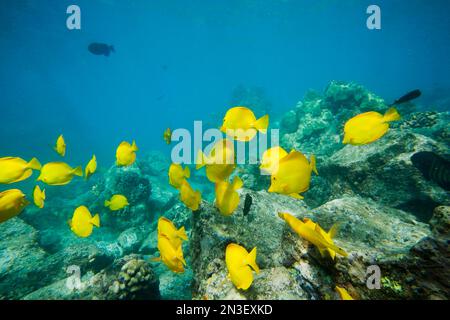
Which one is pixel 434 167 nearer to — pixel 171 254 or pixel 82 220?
pixel 171 254

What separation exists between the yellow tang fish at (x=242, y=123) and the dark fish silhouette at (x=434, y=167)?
12.3 ft

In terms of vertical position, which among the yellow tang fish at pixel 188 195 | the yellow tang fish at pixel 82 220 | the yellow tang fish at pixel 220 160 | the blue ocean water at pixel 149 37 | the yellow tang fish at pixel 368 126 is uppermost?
the blue ocean water at pixel 149 37

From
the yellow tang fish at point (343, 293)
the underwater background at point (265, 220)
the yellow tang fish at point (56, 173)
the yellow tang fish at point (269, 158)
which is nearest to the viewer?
the yellow tang fish at point (343, 293)

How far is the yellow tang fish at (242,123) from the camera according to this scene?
306cm

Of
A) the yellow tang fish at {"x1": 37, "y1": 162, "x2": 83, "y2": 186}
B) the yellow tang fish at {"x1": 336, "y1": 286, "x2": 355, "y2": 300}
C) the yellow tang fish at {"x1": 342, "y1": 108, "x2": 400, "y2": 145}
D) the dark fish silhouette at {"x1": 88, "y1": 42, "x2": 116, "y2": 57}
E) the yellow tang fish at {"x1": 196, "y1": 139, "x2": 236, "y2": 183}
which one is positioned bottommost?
the yellow tang fish at {"x1": 336, "y1": 286, "x2": 355, "y2": 300}

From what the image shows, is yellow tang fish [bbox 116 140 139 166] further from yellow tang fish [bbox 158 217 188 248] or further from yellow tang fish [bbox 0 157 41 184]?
yellow tang fish [bbox 158 217 188 248]

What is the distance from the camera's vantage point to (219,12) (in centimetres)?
4156

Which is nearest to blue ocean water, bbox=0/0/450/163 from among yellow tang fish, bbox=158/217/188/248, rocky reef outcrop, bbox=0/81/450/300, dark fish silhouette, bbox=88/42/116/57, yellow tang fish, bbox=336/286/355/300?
dark fish silhouette, bbox=88/42/116/57

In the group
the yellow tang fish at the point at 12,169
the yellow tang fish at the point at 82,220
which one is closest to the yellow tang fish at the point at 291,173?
the yellow tang fish at the point at 12,169

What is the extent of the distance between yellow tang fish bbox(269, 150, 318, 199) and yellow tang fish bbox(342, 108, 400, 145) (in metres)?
1.08

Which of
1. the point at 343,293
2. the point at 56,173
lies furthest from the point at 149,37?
the point at 343,293

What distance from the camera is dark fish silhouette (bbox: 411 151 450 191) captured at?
14.8ft

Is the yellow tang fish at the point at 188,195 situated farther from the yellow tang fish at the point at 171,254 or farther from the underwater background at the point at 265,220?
the yellow tang fish at the point at 171,254

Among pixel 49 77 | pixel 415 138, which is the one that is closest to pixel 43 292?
pixel 415 138
